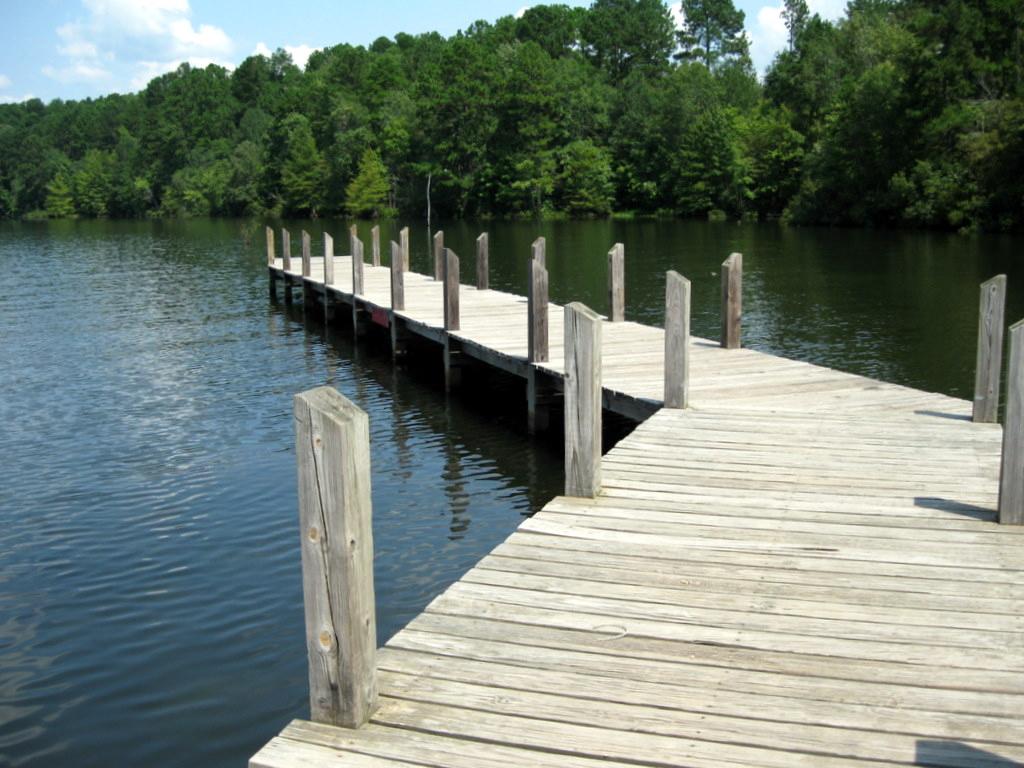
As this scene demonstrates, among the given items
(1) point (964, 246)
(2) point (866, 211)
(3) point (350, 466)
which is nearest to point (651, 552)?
(3) point (350, 466)

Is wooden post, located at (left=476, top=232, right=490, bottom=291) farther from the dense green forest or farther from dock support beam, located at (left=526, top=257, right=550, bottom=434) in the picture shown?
the dense green forest

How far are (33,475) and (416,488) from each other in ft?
14.5

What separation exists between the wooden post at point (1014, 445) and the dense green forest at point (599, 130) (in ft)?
142

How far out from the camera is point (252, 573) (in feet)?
30.0

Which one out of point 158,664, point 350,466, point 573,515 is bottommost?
point 158,664

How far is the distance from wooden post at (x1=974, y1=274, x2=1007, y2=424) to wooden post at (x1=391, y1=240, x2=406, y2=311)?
35.6 feet

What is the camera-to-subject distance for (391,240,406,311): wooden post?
18.2 m

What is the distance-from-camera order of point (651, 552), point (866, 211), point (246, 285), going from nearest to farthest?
point (651, 552) → point (246, 285) → point (866, 211)

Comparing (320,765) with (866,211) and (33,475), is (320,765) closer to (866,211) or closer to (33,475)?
(33,475)

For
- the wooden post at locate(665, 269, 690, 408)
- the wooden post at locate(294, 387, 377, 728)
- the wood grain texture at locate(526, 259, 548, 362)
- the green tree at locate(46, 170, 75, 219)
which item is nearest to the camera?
the wooden post at locate(294, 387, 377, 728)

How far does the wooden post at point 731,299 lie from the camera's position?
1308 cm

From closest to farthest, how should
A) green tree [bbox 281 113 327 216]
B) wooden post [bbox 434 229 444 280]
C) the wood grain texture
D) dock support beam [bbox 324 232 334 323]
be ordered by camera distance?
the wood grain texture, wooden post [bbox 434 229 444 280], dock support beam [bbox 324 232 334 323], green tree [bbox 281 113 327 216]

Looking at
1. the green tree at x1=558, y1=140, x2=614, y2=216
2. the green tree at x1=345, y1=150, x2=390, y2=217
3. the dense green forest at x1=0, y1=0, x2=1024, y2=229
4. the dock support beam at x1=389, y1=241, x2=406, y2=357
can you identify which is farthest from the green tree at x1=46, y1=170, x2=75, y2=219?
the dock support beam at x1=389, y1=241, x2=406, y2=357

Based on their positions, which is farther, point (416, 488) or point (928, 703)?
point (416, 488)
